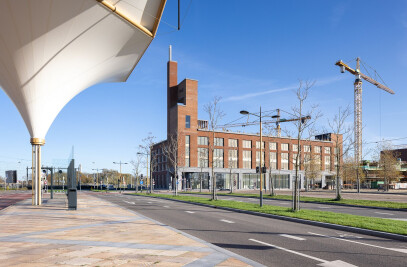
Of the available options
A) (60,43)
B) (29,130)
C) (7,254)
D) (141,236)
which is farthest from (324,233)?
(29,130)

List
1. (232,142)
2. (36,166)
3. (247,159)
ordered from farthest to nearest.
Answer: (247,159) < (232,142) < (36,166)

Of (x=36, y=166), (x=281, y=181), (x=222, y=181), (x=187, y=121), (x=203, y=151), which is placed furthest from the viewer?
(x=281, y=181)

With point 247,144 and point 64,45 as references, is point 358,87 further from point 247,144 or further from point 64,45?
point 64,45

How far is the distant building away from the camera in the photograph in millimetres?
75375

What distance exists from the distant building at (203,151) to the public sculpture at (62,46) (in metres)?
46.2

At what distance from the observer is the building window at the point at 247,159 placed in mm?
85375

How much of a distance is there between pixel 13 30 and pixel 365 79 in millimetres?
125261

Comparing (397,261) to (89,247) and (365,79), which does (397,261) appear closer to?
(89,247)

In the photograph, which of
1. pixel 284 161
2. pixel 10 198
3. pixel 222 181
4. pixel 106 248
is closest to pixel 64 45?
pixel 106 248

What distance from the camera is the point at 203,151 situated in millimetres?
77438

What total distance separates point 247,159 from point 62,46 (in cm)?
7318

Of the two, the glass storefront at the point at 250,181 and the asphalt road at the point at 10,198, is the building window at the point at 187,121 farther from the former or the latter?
the asphalt road at the point at 10,198

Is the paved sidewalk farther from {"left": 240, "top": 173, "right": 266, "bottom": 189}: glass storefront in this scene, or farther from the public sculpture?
{"left": 240, "top": 173, "right": 266, "bottom": 189}: glass storefront

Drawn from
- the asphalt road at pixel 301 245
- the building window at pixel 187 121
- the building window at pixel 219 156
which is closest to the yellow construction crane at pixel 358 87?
the building window at pixel 219 156
